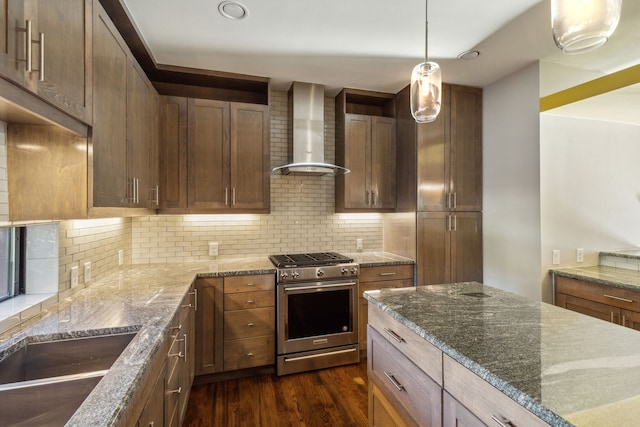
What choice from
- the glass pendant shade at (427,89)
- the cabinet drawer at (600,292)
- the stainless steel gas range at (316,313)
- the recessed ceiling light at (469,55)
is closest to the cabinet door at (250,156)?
the stainless steel gas range at (316,313)

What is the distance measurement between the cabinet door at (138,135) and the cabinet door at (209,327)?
2.74 ft

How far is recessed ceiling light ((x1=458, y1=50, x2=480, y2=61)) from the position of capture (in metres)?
2.47

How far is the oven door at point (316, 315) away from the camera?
2678mm

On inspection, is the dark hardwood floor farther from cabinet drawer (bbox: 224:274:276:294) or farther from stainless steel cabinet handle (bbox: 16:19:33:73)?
stainless steel cabinet handle (bbox: 16:19:33:73)

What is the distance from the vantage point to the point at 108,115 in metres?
1.61

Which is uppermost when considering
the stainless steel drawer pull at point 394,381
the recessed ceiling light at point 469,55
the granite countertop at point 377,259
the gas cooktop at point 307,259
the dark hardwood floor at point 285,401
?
the recessed ceiling light at point 469,55

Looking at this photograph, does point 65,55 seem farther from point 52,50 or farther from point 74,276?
point 74,276

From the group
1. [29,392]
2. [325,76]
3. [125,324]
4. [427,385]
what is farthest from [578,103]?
[29,392]

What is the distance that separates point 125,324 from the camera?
1414mm

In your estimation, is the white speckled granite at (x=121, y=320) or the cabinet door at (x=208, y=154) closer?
Answer: the white speckled granite at (x=121, y=320)

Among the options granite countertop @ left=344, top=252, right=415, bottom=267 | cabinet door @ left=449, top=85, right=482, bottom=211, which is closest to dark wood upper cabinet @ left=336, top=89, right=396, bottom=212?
granite countertop @ left=344, top=252, right=415, bottom=267

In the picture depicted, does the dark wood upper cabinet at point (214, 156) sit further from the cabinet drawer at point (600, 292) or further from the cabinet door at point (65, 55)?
the cabinet drawer at point (600, 292)

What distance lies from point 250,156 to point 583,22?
2473 millimetres

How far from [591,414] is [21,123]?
2.22m
